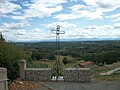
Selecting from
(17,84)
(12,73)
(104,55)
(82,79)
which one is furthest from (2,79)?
(104,55)

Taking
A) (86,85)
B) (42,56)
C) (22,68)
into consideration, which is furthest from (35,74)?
(42,56)

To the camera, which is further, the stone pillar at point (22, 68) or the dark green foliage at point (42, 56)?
the dark green foliage at point (42, 56)

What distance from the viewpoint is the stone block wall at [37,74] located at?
1445 cm

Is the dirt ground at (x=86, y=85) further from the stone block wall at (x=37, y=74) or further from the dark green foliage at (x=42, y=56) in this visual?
the dark green foliage at (x=42, y=56)

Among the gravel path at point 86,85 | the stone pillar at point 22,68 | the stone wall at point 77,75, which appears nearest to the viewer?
the gravel path at point 86,85

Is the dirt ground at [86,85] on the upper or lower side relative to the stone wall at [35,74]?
lower

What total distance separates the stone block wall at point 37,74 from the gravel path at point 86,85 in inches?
28.8

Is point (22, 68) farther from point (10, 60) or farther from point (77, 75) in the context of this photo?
point (77, 75)

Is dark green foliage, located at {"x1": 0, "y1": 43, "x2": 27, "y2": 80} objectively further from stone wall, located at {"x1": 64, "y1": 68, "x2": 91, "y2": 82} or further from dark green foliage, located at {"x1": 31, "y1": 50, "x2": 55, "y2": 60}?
dark green foliage, located at {"x1": 31, "y1": 50, "x2": 55, "y2": 60}

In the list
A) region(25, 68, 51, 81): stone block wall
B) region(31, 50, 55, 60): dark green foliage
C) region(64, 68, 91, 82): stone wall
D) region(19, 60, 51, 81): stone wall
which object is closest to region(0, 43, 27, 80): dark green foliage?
region(19, 60, 51, 81): stone wall

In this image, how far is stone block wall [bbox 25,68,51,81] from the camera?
47.4 feet

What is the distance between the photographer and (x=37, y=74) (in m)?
14.5

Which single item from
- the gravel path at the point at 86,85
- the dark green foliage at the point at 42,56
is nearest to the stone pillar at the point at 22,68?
the gravel path at the point at 86,85

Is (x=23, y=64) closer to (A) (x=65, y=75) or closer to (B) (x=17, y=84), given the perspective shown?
(B) (x=17, y=84)
